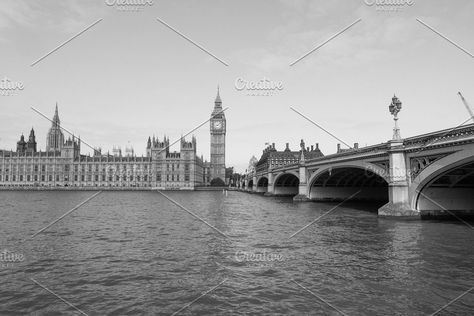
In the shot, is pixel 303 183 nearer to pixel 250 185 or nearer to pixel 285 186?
pixel 285 186

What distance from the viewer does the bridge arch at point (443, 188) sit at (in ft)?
80.9

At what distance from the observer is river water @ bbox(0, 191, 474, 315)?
964cm

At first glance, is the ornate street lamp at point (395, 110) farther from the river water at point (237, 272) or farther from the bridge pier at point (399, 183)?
the river water at point (237, 272)

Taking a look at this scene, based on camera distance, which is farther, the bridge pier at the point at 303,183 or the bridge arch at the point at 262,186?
the bridge arch at the point at 262,186

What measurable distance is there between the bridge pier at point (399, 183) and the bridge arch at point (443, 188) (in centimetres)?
45

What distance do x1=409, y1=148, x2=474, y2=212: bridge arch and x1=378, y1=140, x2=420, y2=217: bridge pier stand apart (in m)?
0.45

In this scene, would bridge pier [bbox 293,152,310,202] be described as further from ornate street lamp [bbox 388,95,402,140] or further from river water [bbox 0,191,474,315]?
river water [bbox 0,191,474,315]

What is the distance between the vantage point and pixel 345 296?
10336 mm

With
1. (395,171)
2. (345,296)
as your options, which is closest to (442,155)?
(395,171)

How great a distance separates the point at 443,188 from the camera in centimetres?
2809

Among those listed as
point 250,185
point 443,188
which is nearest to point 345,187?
point 443,188

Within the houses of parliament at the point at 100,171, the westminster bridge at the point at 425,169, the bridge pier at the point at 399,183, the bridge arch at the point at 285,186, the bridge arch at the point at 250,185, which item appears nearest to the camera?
the westminster bridge at the point at 425,169

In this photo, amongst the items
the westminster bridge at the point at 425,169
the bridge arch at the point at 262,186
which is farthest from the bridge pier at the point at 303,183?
the bridge arch at the point at 262,186

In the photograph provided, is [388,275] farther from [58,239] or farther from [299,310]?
[58,239]
